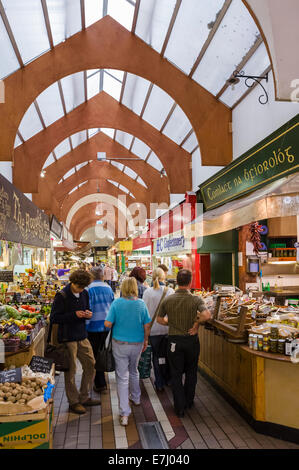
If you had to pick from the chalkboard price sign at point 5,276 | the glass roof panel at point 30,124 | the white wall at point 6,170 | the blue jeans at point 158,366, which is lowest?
the blue jeans at point 158,366

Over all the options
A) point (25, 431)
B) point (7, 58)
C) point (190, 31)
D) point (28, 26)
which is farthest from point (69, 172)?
point (25, 431)

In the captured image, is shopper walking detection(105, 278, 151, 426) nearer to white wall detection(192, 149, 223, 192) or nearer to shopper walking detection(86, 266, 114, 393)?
shopper walking detection(86, 266, 114, 393)

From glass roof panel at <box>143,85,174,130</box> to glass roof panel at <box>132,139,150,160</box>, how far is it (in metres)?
2.52

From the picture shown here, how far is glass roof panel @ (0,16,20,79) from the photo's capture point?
6.68m

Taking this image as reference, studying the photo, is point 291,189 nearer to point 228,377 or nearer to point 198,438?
point 228,377

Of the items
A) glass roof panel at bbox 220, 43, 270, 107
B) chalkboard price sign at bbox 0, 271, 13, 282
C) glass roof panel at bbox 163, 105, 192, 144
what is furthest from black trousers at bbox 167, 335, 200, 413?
glass roof panel at bbox 163, 105, 192, 144

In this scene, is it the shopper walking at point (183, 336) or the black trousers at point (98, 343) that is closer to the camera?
the shopper walking at point (183, 336)

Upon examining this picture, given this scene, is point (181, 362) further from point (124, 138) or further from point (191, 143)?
point (124, 138)

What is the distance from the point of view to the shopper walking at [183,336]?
13.9 feet

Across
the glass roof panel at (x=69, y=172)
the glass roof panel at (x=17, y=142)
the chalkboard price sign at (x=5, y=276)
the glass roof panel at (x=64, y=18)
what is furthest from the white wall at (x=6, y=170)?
the glass roof panel at (x=69, y=172)

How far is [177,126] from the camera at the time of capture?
10.3 m

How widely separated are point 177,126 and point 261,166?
16.9ft

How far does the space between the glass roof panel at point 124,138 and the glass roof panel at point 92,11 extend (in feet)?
21.0

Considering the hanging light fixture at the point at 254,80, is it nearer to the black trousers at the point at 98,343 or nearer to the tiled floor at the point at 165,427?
the black trousers at the point at 98,343
